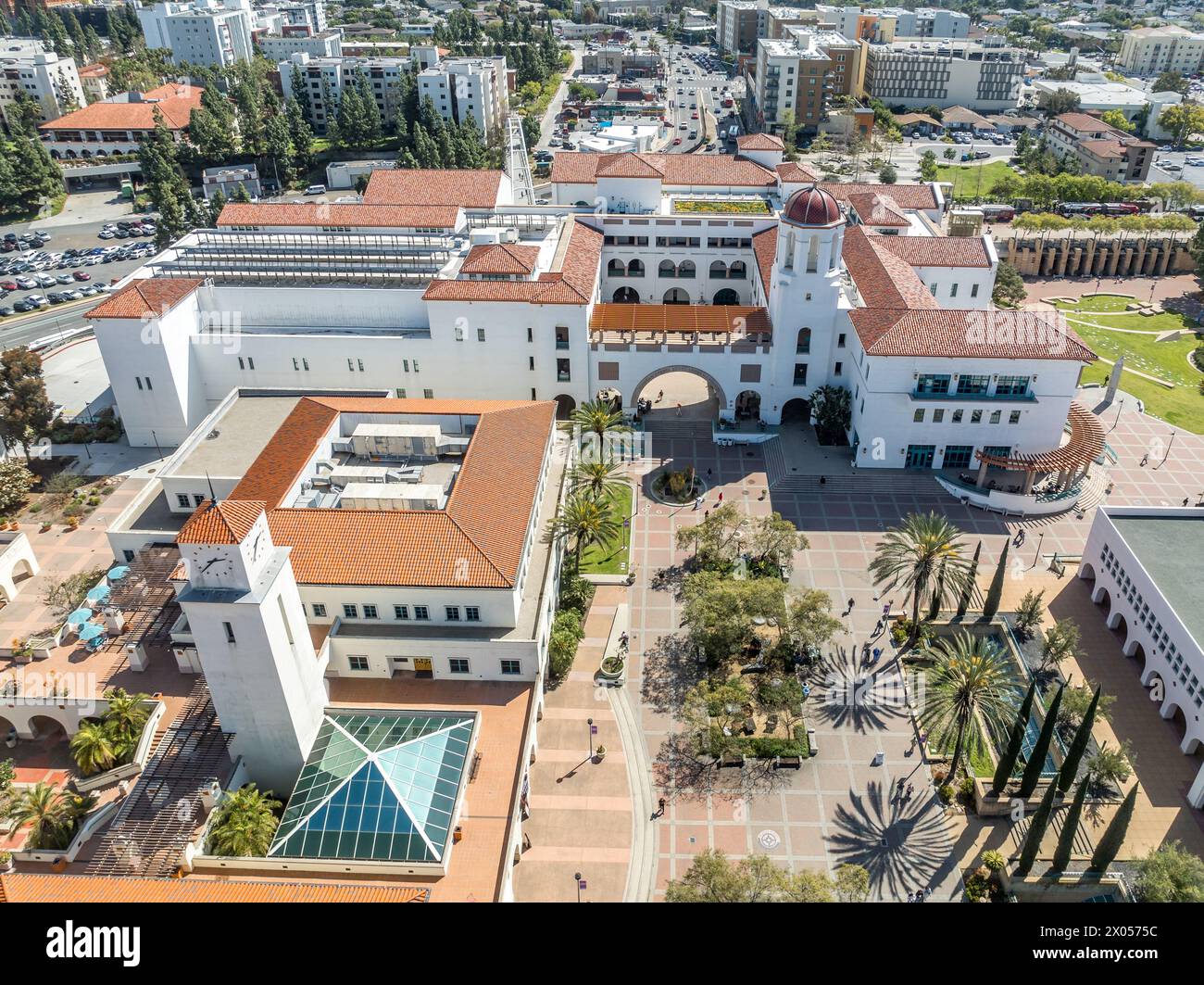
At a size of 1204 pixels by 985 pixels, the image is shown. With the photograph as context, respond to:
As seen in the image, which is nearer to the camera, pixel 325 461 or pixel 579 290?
pixel 325 461

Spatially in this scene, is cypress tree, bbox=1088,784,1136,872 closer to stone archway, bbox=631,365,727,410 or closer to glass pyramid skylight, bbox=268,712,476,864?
glass pyramid skylight, bbox=268,712,476,864

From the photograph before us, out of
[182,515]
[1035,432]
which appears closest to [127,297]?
[182,515]

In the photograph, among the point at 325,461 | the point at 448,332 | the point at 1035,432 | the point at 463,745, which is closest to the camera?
the point at 463,745

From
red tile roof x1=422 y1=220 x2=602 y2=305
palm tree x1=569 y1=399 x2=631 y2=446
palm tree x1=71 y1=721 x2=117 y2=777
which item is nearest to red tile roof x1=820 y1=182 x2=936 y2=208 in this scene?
red tile roof x1=422 y1=220 x2=602 y2=305

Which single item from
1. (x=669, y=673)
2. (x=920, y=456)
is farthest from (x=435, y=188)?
(x=669, y=673)

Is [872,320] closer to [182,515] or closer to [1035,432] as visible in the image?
[1035,432]

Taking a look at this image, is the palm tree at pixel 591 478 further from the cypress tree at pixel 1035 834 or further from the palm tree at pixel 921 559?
the cypress tree at pixel 1035 834
